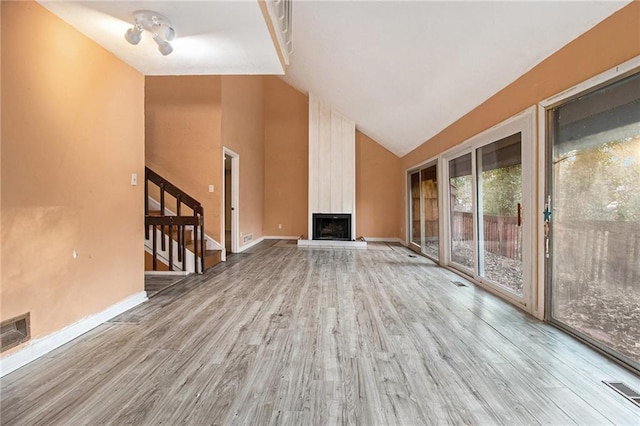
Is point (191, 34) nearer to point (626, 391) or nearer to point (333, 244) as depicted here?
point (626, 391)

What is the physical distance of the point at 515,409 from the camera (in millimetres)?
1382

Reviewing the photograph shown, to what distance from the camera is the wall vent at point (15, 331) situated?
5.52 ft

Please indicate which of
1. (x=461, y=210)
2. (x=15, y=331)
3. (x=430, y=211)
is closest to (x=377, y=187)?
(x=430, y=211)

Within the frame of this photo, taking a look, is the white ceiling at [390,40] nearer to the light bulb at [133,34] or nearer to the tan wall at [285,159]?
the light bulb at [133,34]

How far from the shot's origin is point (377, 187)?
795cm

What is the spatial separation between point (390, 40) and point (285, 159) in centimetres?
527

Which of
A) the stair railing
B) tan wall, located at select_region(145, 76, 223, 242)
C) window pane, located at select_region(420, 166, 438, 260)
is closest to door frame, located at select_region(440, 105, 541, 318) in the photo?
window pane, located at select_region(420, 166, 438, 260)

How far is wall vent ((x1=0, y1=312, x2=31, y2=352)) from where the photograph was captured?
168cm

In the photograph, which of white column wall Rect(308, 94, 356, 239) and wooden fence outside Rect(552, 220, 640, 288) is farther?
white column wall Rect(308, 94, 356, 239)

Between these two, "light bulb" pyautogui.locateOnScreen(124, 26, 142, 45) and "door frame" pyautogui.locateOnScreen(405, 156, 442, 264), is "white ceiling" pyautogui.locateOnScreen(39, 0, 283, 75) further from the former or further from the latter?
"door frame" pyautogui.locateOnScreen(405, 156, 442, 264)

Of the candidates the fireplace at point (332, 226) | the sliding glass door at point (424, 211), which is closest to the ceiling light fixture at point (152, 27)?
the sliding glass door at point (424, 211)

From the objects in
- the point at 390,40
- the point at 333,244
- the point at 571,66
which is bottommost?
the point at 333,244

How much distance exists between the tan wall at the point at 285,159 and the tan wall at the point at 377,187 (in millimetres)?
1511

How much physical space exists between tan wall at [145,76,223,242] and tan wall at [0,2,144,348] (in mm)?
2157
